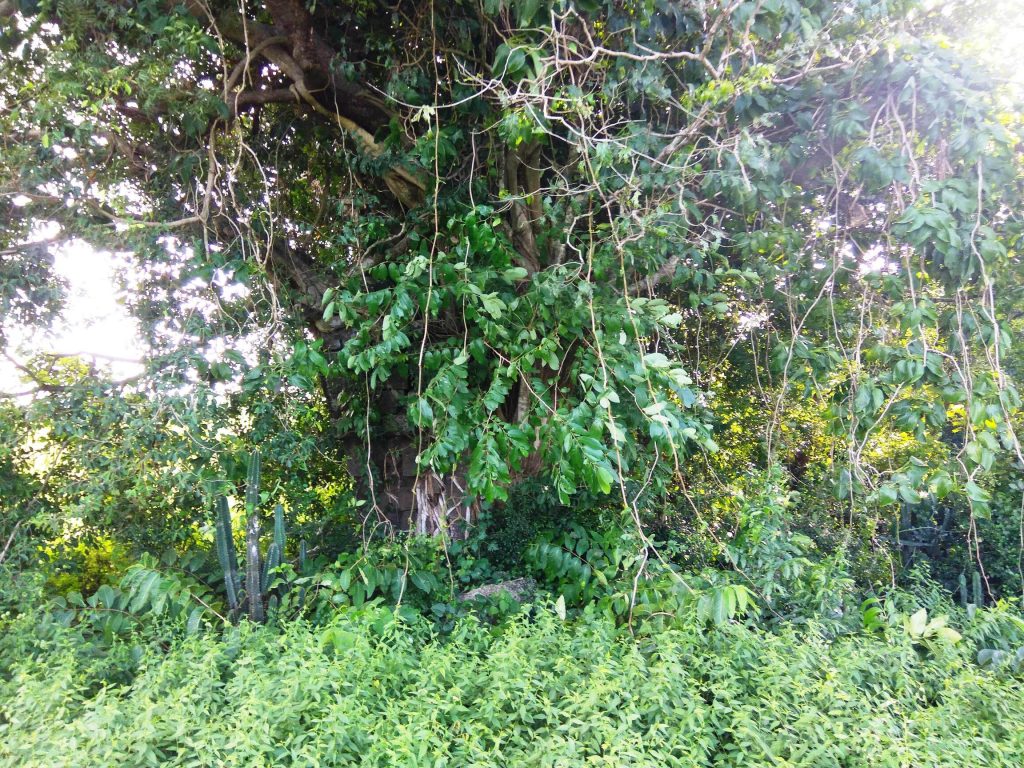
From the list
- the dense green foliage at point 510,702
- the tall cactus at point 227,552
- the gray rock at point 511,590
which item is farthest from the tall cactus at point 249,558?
the gray rock at point 511,590

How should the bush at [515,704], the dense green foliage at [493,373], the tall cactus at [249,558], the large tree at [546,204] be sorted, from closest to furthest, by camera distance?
the bush at [515,704], the dense green foliage at [493,373], the large tree at [546,204], the tall cactus at [249,558]

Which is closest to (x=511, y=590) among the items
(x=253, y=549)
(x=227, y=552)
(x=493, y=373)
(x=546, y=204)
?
(x=493, y=373)

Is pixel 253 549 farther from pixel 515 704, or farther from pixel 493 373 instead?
pixel 515 704

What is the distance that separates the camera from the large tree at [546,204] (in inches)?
106

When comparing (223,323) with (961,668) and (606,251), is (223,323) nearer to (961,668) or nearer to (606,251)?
(606,251)

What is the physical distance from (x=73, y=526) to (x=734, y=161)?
383 cm

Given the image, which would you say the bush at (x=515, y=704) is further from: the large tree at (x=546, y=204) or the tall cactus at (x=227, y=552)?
Result: the large tree at (x=546, y=204)

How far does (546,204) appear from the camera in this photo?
332 centimetres

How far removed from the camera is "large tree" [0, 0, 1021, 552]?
2693 mm

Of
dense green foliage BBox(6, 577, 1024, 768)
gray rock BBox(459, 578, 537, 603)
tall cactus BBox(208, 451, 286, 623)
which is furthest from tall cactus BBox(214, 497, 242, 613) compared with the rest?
gray rock BBox(459, 578, 537, 603)

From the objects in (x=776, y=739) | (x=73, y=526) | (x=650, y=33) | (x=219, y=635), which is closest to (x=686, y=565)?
(x=776, y=739)

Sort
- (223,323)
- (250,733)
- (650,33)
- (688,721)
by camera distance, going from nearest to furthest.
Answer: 1. (250,733)
2. (688,721)
3. (650,33)
4. (223,323)

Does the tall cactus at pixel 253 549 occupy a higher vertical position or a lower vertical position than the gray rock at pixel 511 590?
higher

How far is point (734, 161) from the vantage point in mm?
2936
